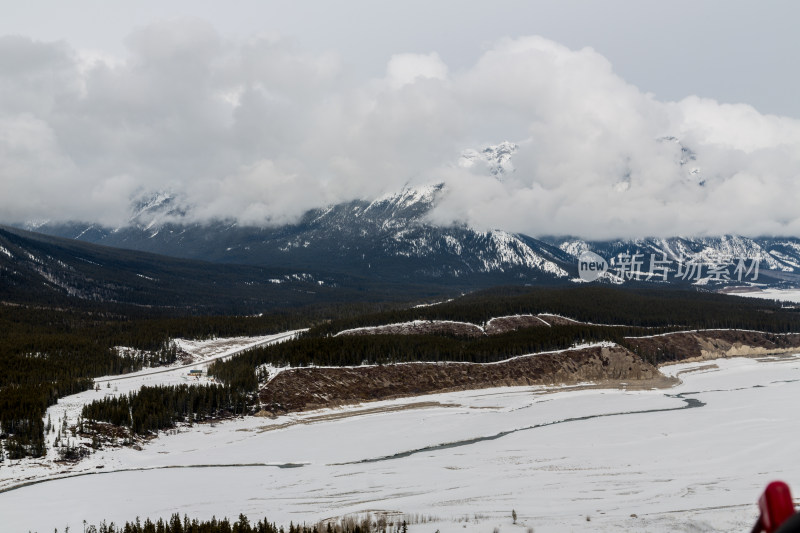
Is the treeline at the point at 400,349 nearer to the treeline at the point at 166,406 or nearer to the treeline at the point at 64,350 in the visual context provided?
the treeline at the point at 166,406

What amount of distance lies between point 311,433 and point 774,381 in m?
89.0

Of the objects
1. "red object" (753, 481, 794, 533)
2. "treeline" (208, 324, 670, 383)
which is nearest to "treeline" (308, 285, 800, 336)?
"treeline" (208, 324, 670, 383)

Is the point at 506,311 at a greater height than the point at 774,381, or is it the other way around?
the point at 506,311

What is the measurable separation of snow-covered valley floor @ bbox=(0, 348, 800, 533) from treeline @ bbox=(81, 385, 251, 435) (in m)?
3.83

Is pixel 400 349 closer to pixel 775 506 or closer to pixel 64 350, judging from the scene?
pixel 64 350

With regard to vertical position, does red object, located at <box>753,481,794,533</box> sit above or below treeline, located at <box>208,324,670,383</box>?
above

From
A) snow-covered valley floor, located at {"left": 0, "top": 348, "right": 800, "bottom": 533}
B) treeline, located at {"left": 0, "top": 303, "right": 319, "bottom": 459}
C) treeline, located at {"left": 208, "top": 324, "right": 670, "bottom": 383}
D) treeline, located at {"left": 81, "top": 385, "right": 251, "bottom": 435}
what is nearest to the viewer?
snow-covered valley floor, located at {"left": 0, "top": 348, "right": 800, "bottom": 533}

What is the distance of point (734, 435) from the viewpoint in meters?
54.2

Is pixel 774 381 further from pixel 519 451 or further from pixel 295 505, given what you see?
pixel 295 505

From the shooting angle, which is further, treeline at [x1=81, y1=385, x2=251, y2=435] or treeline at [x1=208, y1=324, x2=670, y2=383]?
treeline at [x1=208, y1=324, x2=670, y2=383]

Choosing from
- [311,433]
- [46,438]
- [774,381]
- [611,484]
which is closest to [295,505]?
[611,484]

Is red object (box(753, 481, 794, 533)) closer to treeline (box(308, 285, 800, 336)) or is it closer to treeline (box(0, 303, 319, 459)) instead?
treeline (box(0, 303, 319, 459))

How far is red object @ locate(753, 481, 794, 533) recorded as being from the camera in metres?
4.77

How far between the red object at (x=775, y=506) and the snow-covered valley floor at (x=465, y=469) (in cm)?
2221
